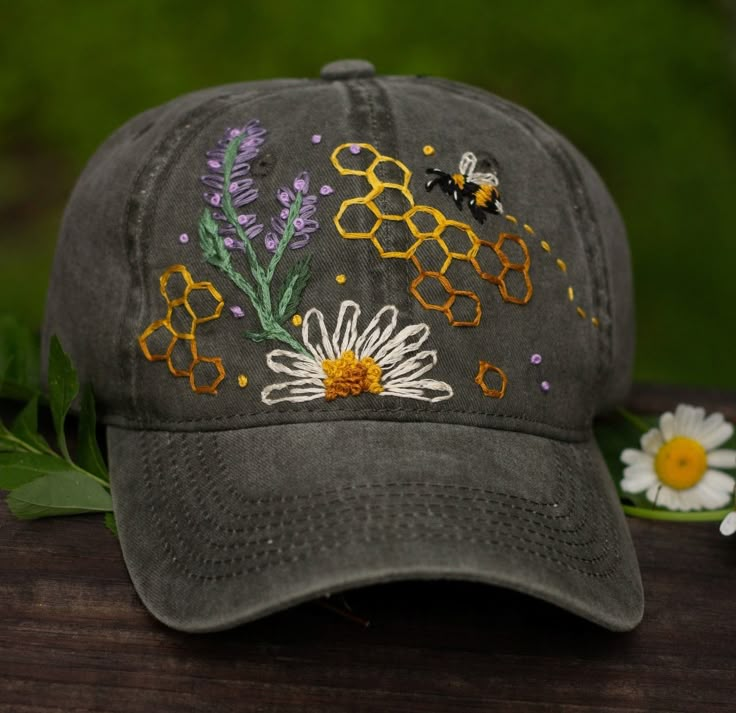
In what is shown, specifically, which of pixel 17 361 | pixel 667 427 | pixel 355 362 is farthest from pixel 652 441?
pixel 17 361

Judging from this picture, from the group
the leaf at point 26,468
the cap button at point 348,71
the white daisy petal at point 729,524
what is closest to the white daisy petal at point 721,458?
the white daisy petal at point 729,524

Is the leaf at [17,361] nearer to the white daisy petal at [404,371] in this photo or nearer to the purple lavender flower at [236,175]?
the purple lavender flower at [236,175]

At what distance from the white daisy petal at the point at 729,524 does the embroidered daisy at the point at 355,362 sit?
1.00 ft

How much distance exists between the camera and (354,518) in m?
0.80

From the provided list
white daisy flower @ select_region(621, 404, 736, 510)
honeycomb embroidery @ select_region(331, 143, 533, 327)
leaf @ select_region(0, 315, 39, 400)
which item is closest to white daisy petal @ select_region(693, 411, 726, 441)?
white daisy flower @ select_region(621, 404, 736, 510)

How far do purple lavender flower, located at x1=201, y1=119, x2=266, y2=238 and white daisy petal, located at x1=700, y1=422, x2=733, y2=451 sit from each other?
0.56m

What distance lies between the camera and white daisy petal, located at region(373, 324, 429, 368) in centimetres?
90

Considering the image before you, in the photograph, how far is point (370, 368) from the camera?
2.97ft

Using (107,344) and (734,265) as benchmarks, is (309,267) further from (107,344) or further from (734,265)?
(734,265)

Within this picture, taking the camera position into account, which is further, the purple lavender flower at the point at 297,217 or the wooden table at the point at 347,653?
the purple lavender flower at the point at 297,217

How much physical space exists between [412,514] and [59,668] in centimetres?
32

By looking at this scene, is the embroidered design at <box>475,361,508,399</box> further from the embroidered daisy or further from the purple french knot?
the purple french knot

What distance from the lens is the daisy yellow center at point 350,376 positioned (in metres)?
0.90

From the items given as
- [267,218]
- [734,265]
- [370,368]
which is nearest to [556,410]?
[370,368]
